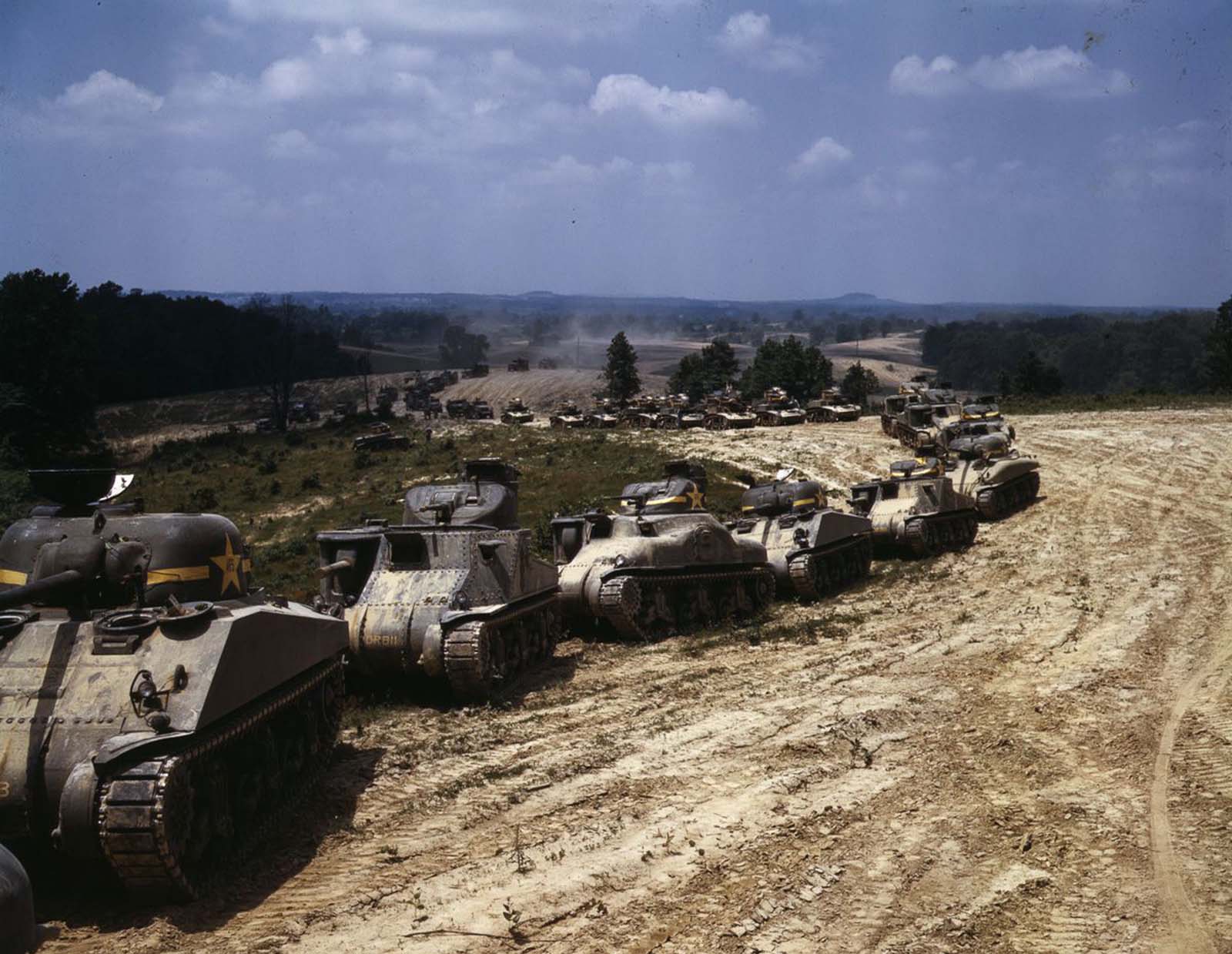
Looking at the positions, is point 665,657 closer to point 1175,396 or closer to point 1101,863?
point 1101,863

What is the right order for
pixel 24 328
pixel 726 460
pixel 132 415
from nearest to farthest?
pixel 726 460
pixel 24 328
pixel 132 415

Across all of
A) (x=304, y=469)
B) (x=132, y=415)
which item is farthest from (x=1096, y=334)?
(x=304, y=469)

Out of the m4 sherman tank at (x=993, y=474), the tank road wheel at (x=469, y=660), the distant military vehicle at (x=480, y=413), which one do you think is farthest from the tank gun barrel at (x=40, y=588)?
the distant military vehicle at (x=480, y=413)

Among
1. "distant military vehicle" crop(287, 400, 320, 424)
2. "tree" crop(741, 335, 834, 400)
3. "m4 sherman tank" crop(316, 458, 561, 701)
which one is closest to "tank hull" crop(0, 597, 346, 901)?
"m4 sherman tank" crop(316, 458, 561, 701)

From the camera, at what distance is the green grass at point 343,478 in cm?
3075

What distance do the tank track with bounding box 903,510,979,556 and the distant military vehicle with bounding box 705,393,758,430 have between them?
28.3m

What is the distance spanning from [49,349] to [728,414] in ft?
94.5

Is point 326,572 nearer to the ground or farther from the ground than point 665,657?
farther from the ground

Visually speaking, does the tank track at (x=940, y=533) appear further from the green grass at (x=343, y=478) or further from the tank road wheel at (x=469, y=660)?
the tank road wheel at (x=469, y=660)

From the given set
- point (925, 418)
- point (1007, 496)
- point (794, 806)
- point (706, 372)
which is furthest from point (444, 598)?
point (706, 372)

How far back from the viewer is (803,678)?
1439 cm

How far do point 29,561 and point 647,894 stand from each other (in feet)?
19.0

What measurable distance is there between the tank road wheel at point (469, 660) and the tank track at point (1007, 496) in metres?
18.7

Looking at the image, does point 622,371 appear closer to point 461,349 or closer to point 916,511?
point 916,511
